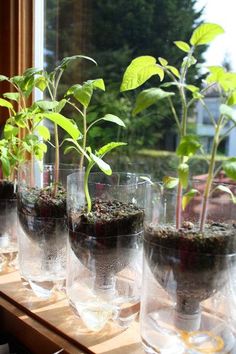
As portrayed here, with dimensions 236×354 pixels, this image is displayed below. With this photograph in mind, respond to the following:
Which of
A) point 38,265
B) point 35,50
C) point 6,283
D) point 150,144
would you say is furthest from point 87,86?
point 35,50

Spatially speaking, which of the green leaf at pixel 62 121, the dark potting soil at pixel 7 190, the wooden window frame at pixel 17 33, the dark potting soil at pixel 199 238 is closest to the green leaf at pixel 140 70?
the green leaf at pixel 62 121

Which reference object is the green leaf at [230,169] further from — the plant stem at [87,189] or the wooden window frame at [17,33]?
the wooden window frame at [17,33]

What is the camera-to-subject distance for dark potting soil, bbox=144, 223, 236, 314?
1.95 ft

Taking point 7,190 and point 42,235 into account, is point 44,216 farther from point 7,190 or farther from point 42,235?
point 7,190

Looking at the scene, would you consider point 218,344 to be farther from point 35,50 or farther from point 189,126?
point 35,50

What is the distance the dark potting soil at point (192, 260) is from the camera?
59 cm

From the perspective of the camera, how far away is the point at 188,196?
0.66m

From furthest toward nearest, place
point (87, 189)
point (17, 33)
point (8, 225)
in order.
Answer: point (17, 33)
point (8, 225)
point (87, 189)

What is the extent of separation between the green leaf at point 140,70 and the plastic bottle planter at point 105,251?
0.21 metres

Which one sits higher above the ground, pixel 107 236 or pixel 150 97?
pixel 150 97

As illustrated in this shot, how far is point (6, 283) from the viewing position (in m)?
1.01

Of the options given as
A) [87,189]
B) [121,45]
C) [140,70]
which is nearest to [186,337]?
[87,189]

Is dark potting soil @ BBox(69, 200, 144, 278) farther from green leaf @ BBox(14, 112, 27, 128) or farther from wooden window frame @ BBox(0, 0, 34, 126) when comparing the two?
wooden window frame @ BBox(0, 0, 34, 126)

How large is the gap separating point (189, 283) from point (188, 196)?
14 cm
